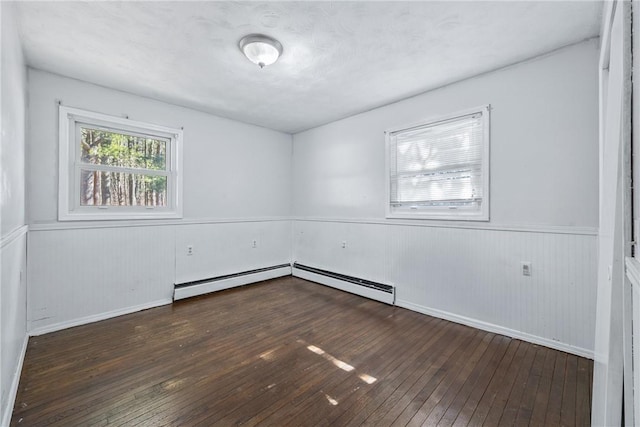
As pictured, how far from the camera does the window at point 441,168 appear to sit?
2842 mm

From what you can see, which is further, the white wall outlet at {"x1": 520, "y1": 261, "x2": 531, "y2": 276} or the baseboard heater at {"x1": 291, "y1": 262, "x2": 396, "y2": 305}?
the baseboard heater at {"x1": 291, "y1": 262, "x2": 396, "y2": 305}

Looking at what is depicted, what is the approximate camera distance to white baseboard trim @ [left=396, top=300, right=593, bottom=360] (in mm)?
2289

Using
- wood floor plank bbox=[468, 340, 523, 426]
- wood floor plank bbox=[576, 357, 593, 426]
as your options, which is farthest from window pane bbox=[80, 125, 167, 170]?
wood floor plank bbox=[576, 357, 593, 426]

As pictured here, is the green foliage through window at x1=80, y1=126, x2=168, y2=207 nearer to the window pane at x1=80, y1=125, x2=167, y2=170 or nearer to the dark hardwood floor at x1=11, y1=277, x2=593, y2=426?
the window pane at x1=80, y1=125, x2=167, y2=170

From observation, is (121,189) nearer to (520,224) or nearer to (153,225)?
(153,225)

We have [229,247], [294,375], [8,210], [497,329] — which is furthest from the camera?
[229,247]

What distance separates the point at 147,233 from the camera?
3379mm

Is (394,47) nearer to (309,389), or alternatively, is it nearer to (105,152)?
(309,389)

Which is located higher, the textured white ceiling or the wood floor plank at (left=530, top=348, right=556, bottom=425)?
the textured white ceiling

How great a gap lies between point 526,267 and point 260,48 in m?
3.09

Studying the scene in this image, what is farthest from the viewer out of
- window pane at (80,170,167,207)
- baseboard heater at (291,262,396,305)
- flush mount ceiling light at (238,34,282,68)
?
baseboard heater at (291,262,396,305)

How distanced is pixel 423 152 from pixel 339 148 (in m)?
1.40

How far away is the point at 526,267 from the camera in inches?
100

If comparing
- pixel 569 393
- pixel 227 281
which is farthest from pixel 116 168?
pixel 569 393
